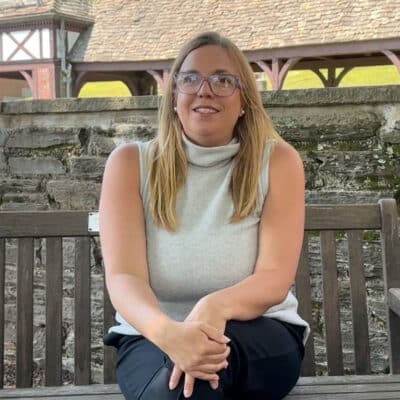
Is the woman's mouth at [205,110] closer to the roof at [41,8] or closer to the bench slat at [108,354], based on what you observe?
the bench slat at [108,354]

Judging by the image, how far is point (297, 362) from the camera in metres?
1.84

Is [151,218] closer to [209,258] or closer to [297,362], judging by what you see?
[209,258]

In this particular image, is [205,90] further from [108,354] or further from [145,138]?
[145,138]

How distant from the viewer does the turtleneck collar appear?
201 cm

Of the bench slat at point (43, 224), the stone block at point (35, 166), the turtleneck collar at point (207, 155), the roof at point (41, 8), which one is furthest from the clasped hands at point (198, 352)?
the roof at point (41, 8)

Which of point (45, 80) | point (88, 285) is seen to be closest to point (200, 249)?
point (88, 285)

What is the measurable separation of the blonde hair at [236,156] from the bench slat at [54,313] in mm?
599

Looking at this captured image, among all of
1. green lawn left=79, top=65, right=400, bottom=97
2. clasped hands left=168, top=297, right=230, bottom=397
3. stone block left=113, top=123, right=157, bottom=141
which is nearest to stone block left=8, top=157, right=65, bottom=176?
stone block left=113, top=123, right=157, bottom=141

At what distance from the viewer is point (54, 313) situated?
240cm

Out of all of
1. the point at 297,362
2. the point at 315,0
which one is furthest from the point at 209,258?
the point at 315,0

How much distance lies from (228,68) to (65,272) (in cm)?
174

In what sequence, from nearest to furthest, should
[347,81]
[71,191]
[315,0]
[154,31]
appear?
[71,191], [315,0], [154,31], [347,81]

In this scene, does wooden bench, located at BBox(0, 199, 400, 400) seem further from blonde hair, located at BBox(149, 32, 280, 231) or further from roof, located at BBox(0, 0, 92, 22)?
roof, located at BBox(0, 0, 92, 22)

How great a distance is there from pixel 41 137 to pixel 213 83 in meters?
1.63
